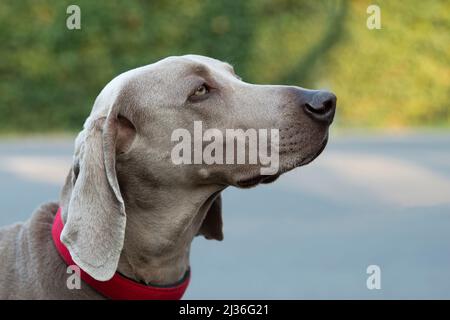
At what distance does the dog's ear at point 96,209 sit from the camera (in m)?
3.10

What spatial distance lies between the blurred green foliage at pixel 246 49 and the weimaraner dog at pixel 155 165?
9141mm

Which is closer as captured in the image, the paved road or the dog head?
the dog head

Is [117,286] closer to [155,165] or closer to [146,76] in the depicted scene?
[155,165]

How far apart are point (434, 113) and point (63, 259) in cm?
1167

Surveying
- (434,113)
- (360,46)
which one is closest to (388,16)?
(360,46)

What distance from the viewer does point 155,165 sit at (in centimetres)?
333

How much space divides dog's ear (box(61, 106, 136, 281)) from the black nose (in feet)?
2.33

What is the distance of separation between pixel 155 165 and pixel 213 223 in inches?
21.0

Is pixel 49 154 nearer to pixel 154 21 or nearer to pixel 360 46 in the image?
pixel 154 21

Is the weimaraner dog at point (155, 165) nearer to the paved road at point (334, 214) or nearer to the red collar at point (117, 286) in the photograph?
A: the red collar at point (117, 286)

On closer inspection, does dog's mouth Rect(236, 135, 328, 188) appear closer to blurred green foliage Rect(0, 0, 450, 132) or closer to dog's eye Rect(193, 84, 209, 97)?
dog's eye Rect(193, 84, 209, 97)

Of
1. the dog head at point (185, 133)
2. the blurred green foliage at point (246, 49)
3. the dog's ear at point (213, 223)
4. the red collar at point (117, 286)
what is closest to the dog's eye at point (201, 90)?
the dog head at point (185, 133)

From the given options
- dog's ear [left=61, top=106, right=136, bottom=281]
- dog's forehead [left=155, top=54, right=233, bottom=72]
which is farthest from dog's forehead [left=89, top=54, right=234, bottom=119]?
dog's ear [left=61, top=106, right=136, bottom=281]

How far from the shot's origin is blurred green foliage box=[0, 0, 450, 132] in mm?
12961
